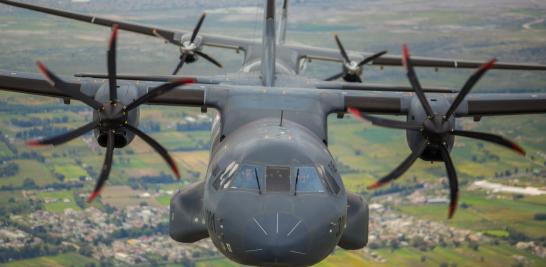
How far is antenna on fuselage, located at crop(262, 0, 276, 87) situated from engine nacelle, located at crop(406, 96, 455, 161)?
5.82m

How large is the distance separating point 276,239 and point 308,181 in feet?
7.96

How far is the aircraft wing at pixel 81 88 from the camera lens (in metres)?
31.5

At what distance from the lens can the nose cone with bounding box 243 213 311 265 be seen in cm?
2400

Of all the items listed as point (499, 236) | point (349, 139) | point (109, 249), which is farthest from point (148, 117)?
point (499, 236)

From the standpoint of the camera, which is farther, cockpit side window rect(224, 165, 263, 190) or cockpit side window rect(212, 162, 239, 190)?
cockpit side window rect(212, 162, 239, 190)

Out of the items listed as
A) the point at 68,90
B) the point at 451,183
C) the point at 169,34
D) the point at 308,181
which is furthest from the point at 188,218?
the point at 169,34

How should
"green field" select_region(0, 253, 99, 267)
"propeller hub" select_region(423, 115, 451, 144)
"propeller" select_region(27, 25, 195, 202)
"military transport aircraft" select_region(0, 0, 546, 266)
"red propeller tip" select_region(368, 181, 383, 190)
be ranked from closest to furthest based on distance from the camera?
1. "military transport aircraft" select_region(0, 0, 546, 266)
2. "red propeller tip" select_region(368, 181, 383, 190)
3. "propeller" select_region(27, 25, 195, 202)
4. "propeller hub" select_region(423, 115, 451, 144)
5. "green field" select_region(0, 253, 99, 267)

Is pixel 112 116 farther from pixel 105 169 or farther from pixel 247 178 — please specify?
pixel 247 178

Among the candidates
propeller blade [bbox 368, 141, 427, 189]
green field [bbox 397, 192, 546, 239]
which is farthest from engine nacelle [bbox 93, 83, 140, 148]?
green field [bbox 397, 192, 546, 239]

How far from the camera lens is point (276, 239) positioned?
78.7ft

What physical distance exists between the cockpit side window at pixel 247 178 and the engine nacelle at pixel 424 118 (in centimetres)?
639

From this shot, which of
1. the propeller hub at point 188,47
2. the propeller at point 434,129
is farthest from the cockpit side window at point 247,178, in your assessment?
the propeller hub at point 188,47

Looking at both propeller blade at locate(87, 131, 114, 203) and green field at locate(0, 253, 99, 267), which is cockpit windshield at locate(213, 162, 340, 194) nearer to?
propeller blade at locate(87, 131, 114, 203)

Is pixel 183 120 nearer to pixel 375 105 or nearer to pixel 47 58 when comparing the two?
pixel 47 58
